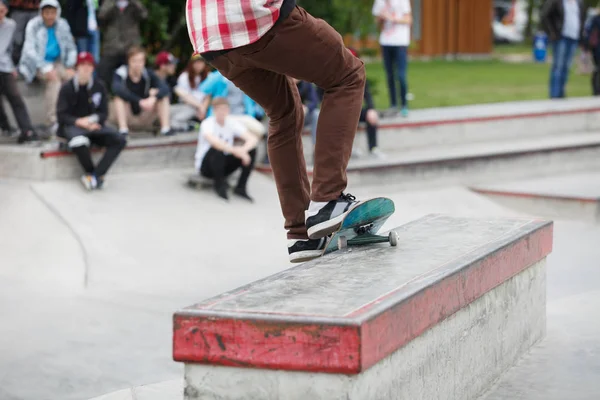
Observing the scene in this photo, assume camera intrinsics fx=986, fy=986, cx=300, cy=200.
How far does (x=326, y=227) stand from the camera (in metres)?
4.40

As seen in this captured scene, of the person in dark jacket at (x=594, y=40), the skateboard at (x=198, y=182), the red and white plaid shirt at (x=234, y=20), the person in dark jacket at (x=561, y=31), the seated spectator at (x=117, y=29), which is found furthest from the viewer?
the person in dark jacket at (x=594, y=40)

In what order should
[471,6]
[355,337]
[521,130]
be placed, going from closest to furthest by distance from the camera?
[355,337], [521,130], [471,6]

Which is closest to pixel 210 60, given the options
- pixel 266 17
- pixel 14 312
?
pixel 266 17

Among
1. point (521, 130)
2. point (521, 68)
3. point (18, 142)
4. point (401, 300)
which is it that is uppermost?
point (401, 300)

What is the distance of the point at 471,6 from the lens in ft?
115

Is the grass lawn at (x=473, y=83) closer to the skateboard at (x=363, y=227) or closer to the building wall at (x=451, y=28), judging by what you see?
the building wall at (x=451, y=28)

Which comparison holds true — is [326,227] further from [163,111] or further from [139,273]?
[163,111]

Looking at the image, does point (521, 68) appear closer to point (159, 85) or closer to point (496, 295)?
point (159, 85)

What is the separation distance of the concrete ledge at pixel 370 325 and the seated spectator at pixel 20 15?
780cm

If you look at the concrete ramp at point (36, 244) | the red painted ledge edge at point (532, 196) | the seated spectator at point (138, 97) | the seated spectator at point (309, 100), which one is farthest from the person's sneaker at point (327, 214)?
the seated spectator at point (309, 100)

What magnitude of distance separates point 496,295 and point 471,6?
3171 centimetres

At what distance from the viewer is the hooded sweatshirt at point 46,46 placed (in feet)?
35.9

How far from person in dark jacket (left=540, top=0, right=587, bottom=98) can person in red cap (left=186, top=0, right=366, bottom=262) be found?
1191cm

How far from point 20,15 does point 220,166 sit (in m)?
3.50
